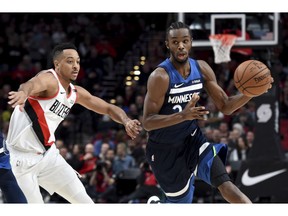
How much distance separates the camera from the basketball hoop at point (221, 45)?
11.9 m

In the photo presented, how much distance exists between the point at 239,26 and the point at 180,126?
5.21 meters

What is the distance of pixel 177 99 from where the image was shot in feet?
23.5

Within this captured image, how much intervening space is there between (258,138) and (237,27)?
5.85ft

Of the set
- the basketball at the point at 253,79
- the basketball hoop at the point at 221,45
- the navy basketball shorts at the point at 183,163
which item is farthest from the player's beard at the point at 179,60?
the basketball hoop at the point at 221,45

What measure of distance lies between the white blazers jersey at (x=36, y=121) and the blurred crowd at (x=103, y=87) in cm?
542

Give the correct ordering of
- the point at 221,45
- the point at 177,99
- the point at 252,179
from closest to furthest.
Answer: the point at 177,99 → the point at 221,45 → the point at 252,179

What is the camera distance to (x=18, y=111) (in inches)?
279

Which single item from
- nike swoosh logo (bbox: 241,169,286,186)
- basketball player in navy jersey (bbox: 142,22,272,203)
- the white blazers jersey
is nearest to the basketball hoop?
nike swoosh logo (bbox: 241,169,286,186)

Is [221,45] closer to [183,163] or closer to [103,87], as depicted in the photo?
[183,163]

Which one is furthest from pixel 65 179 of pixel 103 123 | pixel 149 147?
pixel 103 123

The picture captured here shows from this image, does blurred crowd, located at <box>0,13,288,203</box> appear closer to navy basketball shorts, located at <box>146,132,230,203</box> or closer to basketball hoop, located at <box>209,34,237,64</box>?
basketball hoop, located at <box>209,34,237,64</box>

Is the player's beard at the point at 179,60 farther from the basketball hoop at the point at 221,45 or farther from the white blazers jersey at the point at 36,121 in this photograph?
the basketball hoop at the point at 221,45

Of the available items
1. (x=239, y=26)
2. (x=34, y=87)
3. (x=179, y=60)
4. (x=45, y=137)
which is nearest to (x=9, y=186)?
(x=45, y=137)

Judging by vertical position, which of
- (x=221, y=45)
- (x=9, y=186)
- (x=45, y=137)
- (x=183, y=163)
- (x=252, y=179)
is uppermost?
(x=221, y=45)
